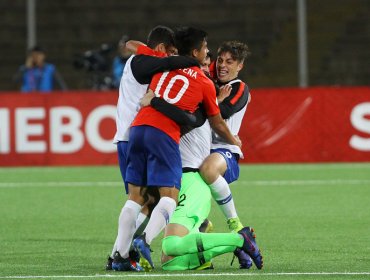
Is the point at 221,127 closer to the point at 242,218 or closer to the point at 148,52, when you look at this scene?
the point at 148,52

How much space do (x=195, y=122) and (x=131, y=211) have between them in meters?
0.81

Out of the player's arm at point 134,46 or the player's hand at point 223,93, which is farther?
the player's hand at point 223,93

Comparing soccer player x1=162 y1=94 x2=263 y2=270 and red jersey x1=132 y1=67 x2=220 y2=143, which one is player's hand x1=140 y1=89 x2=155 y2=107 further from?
soccer player x1=162 y1=94 x2=263 y2=270

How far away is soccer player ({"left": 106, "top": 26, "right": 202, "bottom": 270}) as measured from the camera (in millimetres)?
8844

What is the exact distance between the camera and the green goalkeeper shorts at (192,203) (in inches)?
354

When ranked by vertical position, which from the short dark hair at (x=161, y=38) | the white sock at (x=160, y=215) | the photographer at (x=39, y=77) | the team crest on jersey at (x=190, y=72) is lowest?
the photographer at (x=39, y=77)

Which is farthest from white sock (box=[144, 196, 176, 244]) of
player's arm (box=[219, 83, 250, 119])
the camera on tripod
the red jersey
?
the camera on tripod

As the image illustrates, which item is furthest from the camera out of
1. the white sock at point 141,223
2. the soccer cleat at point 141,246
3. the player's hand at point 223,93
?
the player's hand at point 223,93

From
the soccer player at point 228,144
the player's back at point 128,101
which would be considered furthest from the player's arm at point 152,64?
the soccer player at point 228,144

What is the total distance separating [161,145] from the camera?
880 cm

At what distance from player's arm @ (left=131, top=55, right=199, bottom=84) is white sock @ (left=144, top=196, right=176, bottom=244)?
937 millimetres

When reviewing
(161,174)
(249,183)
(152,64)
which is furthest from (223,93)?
(249,183)

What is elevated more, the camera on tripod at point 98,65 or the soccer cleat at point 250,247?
the soccer cleat at point 250,247

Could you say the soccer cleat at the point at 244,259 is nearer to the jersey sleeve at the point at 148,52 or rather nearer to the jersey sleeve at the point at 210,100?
the jersey sleeve at the point at 210,100
